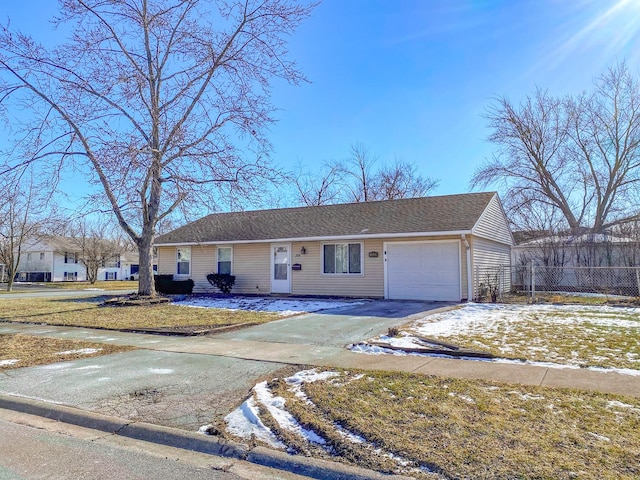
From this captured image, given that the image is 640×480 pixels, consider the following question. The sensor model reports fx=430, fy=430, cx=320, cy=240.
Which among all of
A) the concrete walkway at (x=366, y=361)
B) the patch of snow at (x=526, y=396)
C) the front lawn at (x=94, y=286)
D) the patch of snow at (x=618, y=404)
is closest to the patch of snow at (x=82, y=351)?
the concrete walkway at (x=366, y=361)

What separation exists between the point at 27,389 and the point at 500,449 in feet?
18.7

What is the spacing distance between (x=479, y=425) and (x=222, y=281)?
659 inches

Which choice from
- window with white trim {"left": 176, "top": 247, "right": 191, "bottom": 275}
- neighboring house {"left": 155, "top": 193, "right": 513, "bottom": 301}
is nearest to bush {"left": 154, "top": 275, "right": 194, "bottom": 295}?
neighboring house {"left": 155, "top": 193, "right": 513, "bottom": 301}

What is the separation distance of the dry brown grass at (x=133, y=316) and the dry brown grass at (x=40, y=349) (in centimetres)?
174

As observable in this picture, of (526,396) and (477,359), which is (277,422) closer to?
(526,396)

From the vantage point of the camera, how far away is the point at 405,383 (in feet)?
17.4

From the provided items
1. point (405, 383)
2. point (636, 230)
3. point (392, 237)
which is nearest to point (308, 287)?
point (392, 237)

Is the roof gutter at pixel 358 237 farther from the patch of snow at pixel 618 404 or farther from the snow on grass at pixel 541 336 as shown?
the patch of snow at pixel 618 404

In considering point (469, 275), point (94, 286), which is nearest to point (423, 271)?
point (469, 275)

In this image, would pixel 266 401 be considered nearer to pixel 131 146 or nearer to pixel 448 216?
pixel 131 146

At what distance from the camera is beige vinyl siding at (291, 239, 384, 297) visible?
661 inches

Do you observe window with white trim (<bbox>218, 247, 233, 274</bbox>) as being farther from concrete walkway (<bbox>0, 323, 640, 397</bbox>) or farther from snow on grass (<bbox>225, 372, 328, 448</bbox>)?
snow on grass (<bbox>225, 372, 328, 448</bbox>)

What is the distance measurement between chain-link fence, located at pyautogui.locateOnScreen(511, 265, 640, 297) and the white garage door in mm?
3204

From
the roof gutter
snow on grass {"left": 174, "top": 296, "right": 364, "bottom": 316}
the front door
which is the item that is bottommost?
snow on grass {"left": 174, "top": 296, "right": 364, "bottom": 316}
